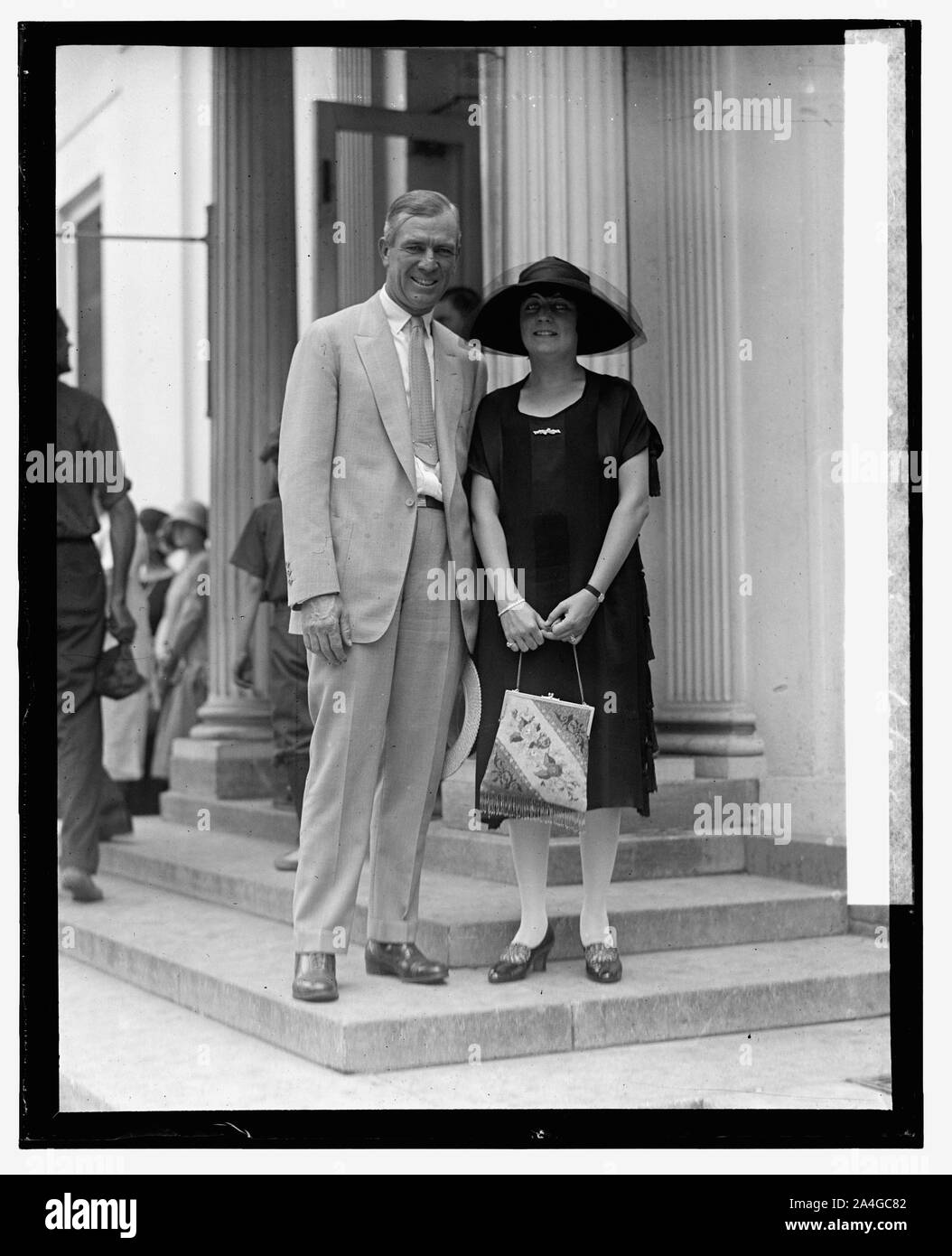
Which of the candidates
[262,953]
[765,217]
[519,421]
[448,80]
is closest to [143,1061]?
[262,953]

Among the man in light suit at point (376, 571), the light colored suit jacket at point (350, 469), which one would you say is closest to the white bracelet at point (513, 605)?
the man in light suit at point (376, 571)

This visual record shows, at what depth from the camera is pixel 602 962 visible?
5.01m

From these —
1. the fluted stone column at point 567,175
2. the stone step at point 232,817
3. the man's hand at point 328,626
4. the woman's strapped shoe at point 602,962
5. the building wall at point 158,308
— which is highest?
the building wall at point 158,308

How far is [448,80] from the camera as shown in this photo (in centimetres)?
790

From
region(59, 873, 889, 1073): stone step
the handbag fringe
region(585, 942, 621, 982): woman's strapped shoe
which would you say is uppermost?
the handbag fringe

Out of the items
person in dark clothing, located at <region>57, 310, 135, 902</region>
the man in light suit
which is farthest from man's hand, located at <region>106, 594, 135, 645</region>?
the man in light suit

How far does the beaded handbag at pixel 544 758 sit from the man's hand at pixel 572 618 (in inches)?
7.4

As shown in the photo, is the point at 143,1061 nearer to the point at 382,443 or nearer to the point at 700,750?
the point at 382,443

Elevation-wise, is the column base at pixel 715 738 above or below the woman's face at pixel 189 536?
below

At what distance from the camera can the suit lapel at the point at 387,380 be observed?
15.9ft

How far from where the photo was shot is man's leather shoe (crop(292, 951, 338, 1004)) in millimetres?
4723

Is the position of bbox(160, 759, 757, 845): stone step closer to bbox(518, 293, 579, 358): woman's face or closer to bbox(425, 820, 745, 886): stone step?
bbox(425, 820, 745, 886): stone step

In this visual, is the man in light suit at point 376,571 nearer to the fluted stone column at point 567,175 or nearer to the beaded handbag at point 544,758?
the beaded handbag at point 544,758

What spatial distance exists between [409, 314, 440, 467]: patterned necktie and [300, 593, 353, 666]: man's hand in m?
0.50
